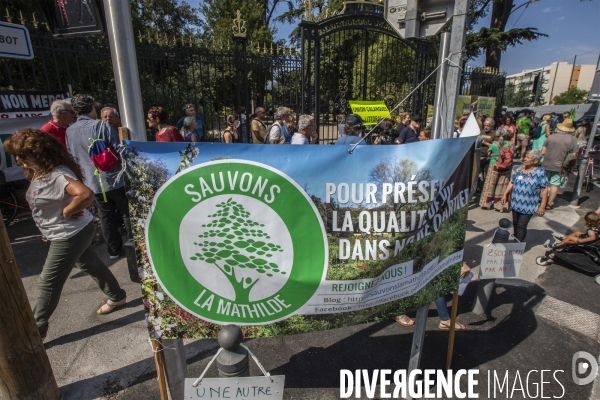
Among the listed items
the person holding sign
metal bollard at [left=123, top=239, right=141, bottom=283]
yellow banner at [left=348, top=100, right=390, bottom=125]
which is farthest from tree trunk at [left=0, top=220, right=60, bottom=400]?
yellow banner at [left=348, top=100, right=390, bottom=125]

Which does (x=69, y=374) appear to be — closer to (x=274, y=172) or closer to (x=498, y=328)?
(x=274, y=172)

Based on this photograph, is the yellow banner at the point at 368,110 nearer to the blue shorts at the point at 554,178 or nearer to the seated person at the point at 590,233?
the blue shorts at the point at 554,178

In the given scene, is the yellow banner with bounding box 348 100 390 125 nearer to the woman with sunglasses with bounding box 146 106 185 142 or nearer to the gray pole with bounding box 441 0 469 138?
the woman with sunglasses with bounding box 146 106 185 142

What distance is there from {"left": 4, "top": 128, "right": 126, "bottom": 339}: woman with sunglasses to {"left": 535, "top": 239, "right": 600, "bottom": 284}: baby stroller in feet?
18.5

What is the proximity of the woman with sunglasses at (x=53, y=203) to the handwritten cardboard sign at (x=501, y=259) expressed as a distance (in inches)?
134

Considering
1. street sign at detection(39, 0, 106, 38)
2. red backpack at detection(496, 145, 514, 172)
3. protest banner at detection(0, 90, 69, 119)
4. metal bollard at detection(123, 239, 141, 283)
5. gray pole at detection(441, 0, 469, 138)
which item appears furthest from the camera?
red backpack at detection(496, 145, 514, 172)

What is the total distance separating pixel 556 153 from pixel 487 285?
519cm

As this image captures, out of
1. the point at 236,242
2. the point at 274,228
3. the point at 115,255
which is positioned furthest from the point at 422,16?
the point at 115,255

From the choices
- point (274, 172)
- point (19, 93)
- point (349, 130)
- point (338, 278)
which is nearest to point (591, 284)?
point (349, 130)

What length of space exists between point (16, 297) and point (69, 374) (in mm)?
1039

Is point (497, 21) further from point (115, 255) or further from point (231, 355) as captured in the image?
point (231, 355)

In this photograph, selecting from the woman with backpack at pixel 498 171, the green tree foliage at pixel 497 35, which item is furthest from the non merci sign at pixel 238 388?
the green tree foliage at pixel 497 35

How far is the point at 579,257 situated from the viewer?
4.55 metres

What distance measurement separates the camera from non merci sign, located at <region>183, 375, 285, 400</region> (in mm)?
1552
